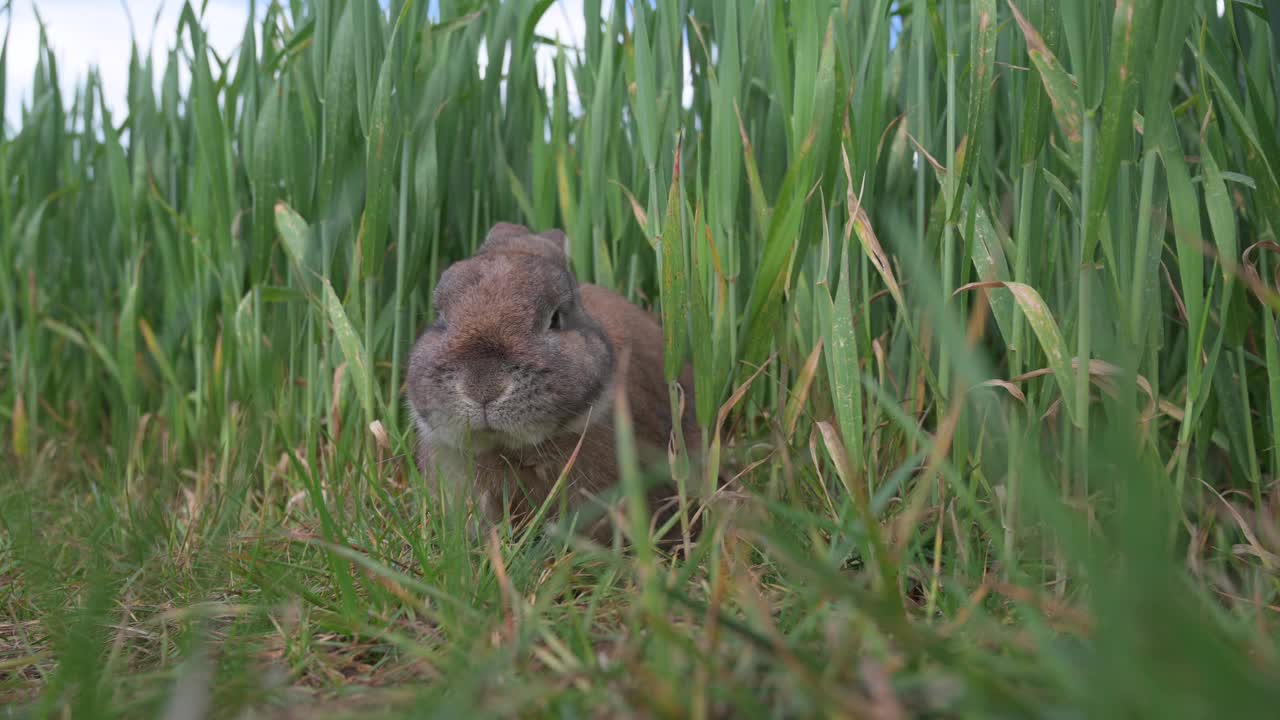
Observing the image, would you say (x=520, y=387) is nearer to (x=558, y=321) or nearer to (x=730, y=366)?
(x=558, y=321)

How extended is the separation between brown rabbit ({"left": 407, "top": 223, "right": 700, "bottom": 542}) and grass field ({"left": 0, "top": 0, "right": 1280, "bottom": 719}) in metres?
0.18

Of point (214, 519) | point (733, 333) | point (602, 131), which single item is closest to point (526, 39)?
point (602, 131)

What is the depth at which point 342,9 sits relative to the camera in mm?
3324

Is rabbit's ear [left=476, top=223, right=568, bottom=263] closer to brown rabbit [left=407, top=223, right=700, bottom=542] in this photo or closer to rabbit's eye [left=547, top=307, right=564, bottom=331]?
brown rabbit [left=407, top=223, right=700, bottom=542]

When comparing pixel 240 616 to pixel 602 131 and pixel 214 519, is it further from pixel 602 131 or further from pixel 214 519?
pixel 602 131

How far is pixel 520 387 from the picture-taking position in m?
2.46

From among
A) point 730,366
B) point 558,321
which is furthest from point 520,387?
point 730,366

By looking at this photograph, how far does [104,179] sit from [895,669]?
4810 mm

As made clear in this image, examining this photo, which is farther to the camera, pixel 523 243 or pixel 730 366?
pixel 523 243

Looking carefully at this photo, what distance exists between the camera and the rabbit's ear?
2.87 meters

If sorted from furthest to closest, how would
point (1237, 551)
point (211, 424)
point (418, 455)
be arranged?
1. point (211, 424)
2. point (418, 455)
3. point (1237, 551)

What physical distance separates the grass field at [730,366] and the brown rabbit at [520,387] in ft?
0.59

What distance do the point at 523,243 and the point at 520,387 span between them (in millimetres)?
681

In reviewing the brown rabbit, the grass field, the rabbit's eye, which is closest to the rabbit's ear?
the brown rabbit
